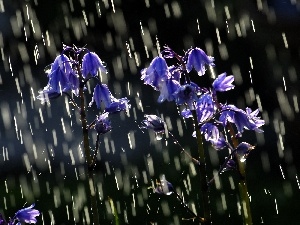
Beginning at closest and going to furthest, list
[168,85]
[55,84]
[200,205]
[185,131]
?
[168,85] < [55,84] < [200,205] < [185,131]

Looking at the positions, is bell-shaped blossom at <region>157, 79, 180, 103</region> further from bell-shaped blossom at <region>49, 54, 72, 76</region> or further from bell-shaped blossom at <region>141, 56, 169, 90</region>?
bell-shaped blossom at <region>49, 54, 72, 76</region>

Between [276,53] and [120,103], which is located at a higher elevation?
Result: [276,53]

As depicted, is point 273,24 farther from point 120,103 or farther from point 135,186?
point 120,103

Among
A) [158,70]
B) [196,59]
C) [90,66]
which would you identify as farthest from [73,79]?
[196,59]

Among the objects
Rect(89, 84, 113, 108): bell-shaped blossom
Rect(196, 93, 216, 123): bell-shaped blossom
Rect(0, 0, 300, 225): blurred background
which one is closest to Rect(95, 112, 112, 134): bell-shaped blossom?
Rect(89, 84, 113, 108): bell-shaped blossom

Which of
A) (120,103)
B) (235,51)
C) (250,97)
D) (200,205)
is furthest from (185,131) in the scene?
(120,103)

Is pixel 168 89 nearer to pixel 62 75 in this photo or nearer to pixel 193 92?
pixel 193 92
